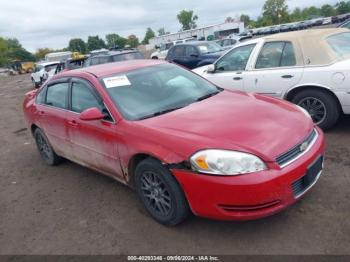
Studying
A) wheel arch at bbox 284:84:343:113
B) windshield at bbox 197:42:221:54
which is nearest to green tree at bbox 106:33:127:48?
windshield at bbox 197:42:221:54

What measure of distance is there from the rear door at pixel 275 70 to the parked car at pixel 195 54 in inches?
286

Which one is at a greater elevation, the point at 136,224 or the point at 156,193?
the point at 156,193

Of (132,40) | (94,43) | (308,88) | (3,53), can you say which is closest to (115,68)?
(308,88)

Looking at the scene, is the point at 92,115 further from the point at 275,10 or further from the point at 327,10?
the point at 327,10

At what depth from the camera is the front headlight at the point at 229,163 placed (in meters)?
2.98

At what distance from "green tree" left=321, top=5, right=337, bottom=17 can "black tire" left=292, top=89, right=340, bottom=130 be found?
123899mm

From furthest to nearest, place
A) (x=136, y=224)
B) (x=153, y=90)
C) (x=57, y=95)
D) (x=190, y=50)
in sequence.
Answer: (x=190, y=50) → (x=57, y=95) → (x=153, y=90) → (x=136, y=224)

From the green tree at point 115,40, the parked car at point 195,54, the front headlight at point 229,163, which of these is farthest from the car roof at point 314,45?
the green tree at point 115,40

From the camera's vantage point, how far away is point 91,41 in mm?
109688

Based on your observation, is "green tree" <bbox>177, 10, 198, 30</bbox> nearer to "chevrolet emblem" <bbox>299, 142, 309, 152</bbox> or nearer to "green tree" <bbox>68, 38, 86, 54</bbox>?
"green tree" <bbox>68, 38, 86, 54</bbox>

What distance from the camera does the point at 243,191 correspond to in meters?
2.94

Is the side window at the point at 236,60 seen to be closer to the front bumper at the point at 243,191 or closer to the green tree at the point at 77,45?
the front bumper at the point at 243,191

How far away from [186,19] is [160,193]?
122 metres

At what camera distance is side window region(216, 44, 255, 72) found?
6.40 m
